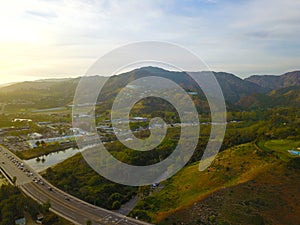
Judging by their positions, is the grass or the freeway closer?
the freeway

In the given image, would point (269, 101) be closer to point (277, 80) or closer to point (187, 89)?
point (187, 89)

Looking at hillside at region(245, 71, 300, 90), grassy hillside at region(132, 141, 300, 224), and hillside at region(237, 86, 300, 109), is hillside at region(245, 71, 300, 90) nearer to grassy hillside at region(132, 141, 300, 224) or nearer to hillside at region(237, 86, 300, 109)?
hillside at region(237, 86, 300, 109)

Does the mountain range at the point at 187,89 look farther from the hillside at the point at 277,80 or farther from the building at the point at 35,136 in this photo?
the building at the point at 35,136

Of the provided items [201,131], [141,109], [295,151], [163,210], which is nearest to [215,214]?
[163,210]

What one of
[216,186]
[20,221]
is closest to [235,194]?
[216,186]

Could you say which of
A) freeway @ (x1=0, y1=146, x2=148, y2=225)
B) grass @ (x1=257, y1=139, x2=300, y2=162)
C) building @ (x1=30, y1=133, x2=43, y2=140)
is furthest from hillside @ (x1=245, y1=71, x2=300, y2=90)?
freeway @ (x1=0, y1=146, x2=148, y2=225)

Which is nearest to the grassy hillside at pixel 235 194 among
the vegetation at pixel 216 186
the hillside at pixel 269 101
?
the vegetation at pixel 216 186

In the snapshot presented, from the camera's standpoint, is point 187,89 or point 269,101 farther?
point 187,89
